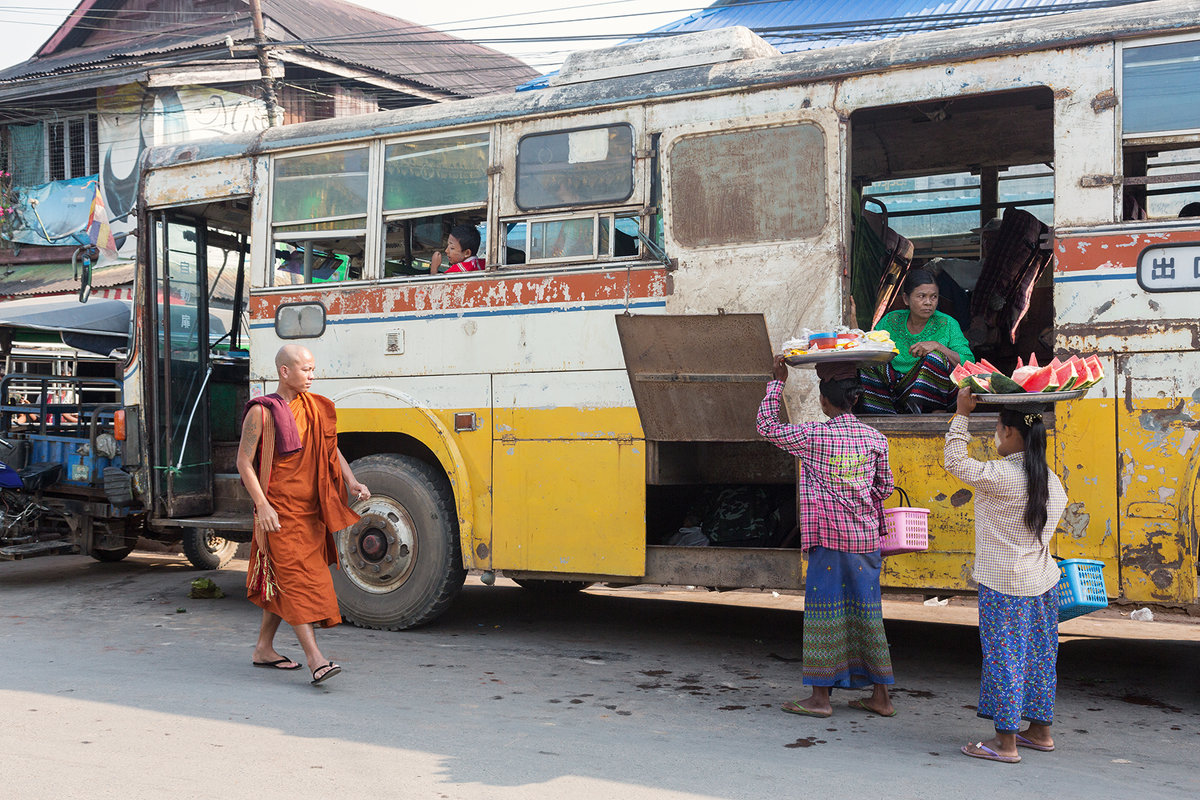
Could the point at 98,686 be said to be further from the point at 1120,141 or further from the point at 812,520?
the point at 1120,141

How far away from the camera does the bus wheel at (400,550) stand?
21.4 feet

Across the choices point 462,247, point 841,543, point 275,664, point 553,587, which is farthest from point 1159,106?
point 553,587

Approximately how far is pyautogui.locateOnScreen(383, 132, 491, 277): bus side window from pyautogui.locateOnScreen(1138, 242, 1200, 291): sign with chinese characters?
11.4 ft

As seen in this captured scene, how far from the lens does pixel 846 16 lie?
1441 cm

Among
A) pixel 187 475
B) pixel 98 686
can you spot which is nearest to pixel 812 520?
pixel 98 686

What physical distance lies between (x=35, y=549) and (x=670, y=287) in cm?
Answer: 580

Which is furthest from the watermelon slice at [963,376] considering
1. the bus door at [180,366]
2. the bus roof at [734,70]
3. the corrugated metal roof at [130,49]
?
the corrugated metal roof at [130,49]

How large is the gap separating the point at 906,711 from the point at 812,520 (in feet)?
3.38

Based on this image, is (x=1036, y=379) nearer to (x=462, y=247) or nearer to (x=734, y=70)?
(x=734, y=70)

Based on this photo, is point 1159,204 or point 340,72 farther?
point 340,72

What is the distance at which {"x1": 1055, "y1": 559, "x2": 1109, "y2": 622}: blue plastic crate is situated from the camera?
4387 millimetres

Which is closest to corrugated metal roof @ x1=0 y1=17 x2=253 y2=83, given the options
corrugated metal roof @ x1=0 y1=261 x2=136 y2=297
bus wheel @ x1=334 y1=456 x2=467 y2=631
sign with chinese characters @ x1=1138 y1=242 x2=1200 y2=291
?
corrugated metal roof @ x1=0 y1=261 x2=136 y2=297

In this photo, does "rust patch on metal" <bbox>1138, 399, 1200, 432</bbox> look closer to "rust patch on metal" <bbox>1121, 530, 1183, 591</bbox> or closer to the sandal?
"rust patch on metal" <bbox>1121, 530, 1183, 591</bbox>

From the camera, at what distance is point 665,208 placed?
5.84 m
